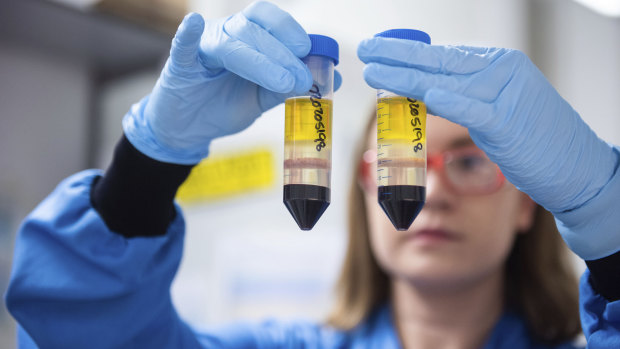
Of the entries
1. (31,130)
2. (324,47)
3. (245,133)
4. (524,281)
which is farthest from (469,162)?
(31,130)

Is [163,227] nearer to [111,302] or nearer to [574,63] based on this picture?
[111,302]

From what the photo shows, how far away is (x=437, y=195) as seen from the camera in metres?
1.50

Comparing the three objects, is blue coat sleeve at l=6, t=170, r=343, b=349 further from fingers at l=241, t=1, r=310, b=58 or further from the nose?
the nose

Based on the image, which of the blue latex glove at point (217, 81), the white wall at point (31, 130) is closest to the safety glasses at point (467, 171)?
the blue latex glove at point (217, 81)

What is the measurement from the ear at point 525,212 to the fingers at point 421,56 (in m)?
0.82

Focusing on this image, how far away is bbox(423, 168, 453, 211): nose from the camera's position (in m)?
1.49

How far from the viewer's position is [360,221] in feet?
6.06

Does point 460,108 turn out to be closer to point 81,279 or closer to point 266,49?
point 266,49

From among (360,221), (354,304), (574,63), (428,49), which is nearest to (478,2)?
(574,63)

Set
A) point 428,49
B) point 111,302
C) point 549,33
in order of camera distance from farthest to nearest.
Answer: point 549,33 → point 111,302 → point 428,49

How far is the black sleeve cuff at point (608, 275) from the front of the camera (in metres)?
0.99

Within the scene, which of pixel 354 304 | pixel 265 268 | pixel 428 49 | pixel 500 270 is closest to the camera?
pixel 428 49

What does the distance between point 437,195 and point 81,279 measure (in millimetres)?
924

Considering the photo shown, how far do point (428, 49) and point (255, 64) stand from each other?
299 mm
